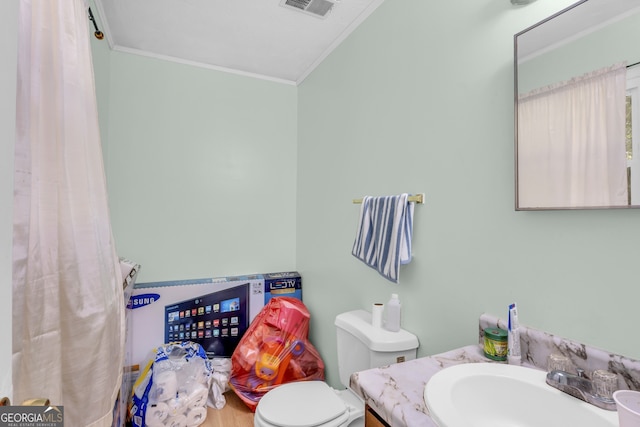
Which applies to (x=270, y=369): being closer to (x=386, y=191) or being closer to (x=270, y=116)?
(x=386, y=191)

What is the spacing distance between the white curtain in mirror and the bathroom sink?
0.49m

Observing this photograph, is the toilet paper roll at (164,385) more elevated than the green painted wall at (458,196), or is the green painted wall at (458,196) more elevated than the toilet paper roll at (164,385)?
the green painted wall at (458,196)

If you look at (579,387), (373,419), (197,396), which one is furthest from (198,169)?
(579,387)

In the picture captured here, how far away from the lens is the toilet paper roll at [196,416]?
183 cm

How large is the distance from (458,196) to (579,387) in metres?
0.68

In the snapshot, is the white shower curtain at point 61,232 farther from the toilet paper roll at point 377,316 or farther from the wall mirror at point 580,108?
the wall mirror at point 580,108

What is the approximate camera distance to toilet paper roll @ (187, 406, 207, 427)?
6.01ft

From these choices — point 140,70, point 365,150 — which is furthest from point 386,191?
point 140,70

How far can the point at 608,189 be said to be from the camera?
78cm

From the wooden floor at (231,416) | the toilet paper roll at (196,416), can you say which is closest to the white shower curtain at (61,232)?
the toilet paper roll at (196,416)

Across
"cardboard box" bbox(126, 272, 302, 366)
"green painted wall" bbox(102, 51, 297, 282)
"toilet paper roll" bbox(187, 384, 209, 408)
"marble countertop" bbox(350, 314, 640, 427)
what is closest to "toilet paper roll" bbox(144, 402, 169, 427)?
"toilet paper roll" bbox(187, 384, 209, 408)

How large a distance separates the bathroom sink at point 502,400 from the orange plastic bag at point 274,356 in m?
1.40

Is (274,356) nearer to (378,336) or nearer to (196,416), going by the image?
(196,416)

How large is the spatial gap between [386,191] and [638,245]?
974mm
